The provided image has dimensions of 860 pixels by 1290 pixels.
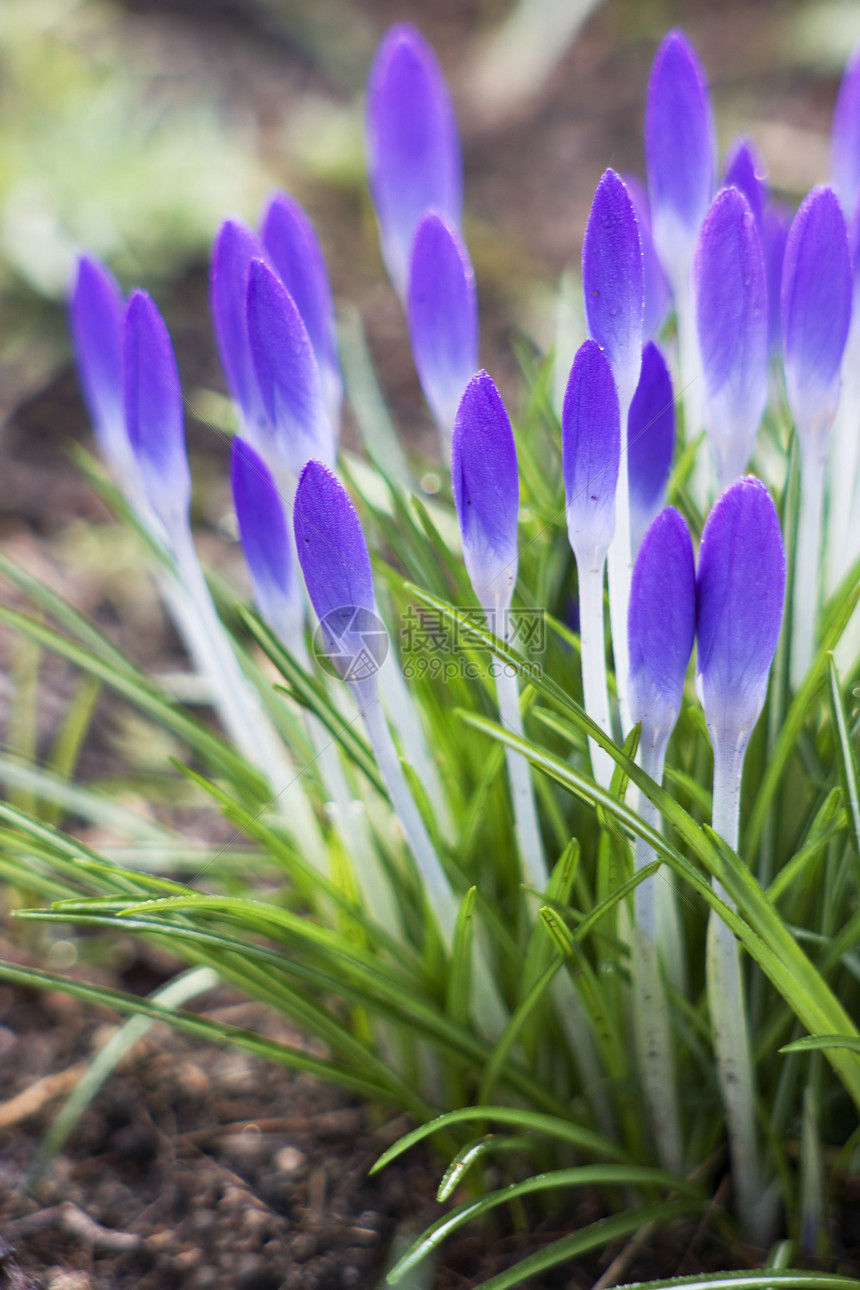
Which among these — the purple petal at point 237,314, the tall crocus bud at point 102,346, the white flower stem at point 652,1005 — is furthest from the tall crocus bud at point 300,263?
the white flower stem at point 652,1005

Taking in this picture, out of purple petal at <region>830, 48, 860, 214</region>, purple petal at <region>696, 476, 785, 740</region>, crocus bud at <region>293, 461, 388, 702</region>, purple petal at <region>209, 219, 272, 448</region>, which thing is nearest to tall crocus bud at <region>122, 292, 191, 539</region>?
purple petal at <region>209, 219, 272, 448</region>

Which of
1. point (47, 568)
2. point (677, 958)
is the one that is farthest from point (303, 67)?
point (677, 958)

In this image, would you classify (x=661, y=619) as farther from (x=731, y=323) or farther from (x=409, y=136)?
(x=409, y=136)

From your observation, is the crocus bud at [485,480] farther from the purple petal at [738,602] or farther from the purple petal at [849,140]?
the purple petal at [849,140]

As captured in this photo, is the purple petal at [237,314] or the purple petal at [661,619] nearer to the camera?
the purple petal at [661,619]

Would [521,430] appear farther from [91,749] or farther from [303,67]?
[303,67]
